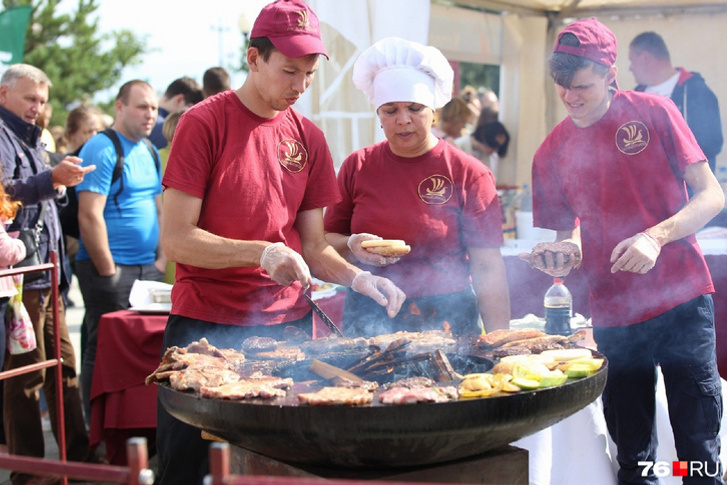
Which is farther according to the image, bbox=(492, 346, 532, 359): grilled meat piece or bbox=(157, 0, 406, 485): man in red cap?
bbox=(157, 0, 406, 485): man in red cap

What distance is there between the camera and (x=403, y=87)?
3244mm

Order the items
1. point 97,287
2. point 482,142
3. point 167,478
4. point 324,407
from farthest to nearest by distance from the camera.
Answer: point 482,142 < point 97,287 < point 167,478 < point 324,407

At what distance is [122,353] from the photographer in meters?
4.34

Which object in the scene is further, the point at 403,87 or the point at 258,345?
the point at 403,87

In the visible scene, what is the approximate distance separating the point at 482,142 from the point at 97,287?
15.6 feet

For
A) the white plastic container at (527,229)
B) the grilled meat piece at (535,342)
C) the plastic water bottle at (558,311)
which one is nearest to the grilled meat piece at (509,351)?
the grilled meat piece at (535,342)

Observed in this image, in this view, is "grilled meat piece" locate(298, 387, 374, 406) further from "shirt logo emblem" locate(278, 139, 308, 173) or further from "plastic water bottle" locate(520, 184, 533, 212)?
"plastic water bottle" locate(520, 184, 533, 212)

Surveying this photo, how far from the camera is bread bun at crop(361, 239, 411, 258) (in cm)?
304

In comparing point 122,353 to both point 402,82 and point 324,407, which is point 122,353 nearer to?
point 402,82

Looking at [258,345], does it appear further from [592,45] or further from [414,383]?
[592,45]

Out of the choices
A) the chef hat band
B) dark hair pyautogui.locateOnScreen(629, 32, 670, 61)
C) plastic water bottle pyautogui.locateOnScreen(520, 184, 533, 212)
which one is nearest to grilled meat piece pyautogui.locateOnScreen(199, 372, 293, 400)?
the chef hat band

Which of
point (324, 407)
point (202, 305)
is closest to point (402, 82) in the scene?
point (202, 305)

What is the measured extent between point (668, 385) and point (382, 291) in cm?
120

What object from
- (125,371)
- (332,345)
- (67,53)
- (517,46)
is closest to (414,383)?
(332,345)
